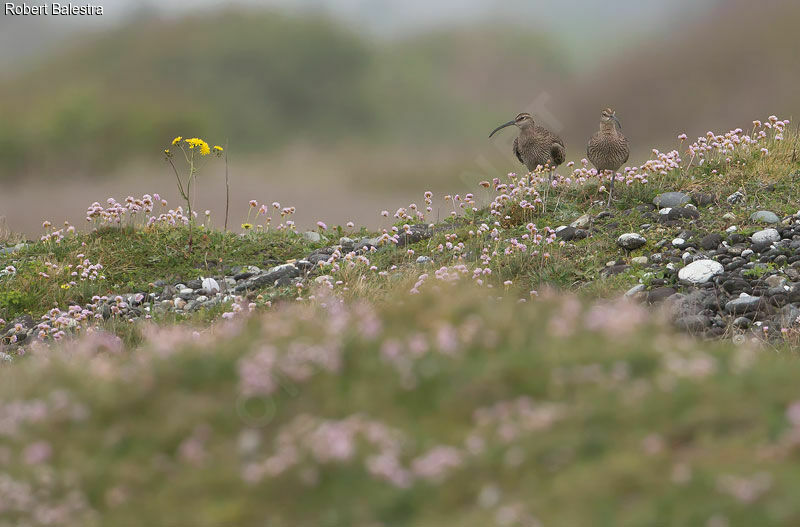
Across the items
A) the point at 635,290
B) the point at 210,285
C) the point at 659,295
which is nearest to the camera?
the point at 659,295

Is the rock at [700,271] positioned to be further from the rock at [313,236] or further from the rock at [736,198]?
the rock at [313,236]

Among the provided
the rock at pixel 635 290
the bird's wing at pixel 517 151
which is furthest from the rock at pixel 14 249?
the rock at pixel 635 290

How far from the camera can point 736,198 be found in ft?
45.8

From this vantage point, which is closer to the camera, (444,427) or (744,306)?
(444,427)

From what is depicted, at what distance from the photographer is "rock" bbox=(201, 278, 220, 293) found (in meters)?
13.0

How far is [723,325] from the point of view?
1027cm

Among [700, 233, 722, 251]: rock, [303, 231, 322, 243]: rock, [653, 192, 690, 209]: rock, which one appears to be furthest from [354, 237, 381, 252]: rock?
[700, 233, 722, 251]: rock

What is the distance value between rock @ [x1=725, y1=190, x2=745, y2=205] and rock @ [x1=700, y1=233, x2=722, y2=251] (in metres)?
1.70

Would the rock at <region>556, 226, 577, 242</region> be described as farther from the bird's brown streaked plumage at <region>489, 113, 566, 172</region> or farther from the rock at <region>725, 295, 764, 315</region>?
the rock at <region>725, 295, 764, 315</region>

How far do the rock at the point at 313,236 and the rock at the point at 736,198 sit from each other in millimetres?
6472

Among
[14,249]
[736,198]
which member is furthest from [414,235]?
[14,249]

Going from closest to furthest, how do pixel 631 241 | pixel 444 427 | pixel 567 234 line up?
pixel 444 427 → pixel 631 241 → pixel 567 234

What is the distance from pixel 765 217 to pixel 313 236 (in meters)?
7.11

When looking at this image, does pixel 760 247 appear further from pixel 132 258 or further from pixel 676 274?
pixel 132 258
